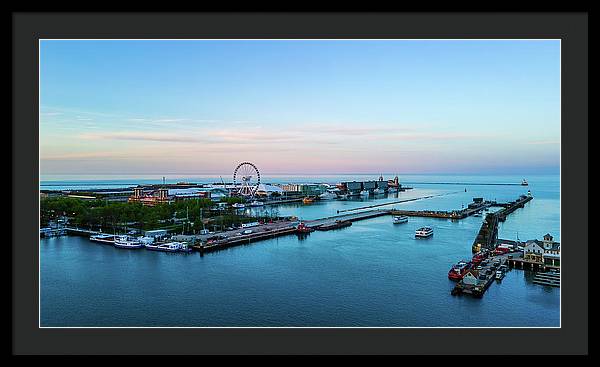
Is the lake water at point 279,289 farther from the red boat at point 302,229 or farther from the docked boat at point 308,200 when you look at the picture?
the docked boat at point 308,200

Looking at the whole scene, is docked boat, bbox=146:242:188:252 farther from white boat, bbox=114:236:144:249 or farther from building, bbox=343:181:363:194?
building, bbox=343:181:363:194

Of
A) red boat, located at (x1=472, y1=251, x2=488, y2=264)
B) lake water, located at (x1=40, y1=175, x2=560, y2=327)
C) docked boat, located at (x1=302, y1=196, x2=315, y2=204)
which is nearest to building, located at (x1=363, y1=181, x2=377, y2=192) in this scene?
docked boat, located at (x1=302, y1=196, x2=315, y2=204)

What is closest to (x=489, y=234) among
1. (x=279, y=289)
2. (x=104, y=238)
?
(x=279, y=289)

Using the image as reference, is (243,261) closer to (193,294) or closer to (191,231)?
(193,294)
